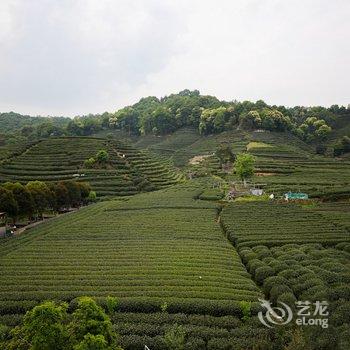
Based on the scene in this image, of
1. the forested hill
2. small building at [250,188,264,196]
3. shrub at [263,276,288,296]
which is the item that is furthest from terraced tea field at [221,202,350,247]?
the forested hill

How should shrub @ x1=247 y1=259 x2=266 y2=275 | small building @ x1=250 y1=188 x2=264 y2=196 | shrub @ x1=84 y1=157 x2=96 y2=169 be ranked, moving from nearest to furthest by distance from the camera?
1. shrub @ x1=247 y1=259 x2=266 y2=275
2. small building @ x1=250 y1=188 x2=264 y2=196
3. shrub @ x1=84 y1=157 x2=96 y2=169

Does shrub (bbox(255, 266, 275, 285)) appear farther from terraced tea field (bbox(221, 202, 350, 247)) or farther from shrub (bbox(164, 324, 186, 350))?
shrub (bbox(164, 324, 186, 350))

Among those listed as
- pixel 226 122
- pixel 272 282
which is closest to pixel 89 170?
pixel 272 282

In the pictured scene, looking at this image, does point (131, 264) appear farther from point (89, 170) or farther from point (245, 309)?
point (89, 170)

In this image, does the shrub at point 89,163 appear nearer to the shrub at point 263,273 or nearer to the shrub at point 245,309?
the shrub at point 263,273

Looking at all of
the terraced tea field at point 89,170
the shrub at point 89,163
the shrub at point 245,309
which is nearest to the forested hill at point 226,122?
the terraced tea field at point 89,170

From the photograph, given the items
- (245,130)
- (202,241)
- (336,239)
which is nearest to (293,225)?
(336,239)
